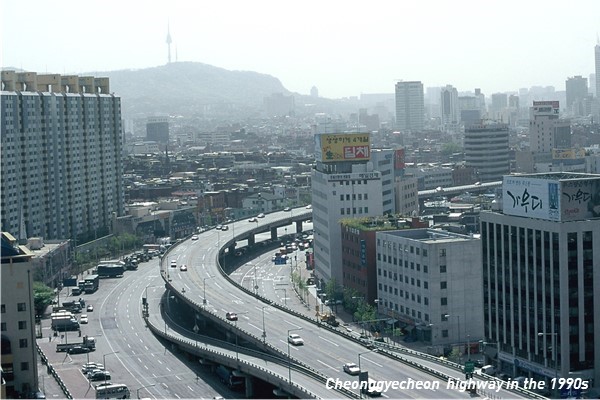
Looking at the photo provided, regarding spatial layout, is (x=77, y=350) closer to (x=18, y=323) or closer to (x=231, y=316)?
(x=231, y=316)

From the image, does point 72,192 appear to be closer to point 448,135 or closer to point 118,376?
point 118,376

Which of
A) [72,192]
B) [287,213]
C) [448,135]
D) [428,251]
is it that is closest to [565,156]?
[287,213]

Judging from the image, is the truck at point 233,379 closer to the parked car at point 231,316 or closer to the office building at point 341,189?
the parked car at point 231,316

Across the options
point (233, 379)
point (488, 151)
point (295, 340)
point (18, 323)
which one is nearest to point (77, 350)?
point (233, 379)

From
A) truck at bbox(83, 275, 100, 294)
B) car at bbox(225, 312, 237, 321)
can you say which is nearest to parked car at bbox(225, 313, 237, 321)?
car at bbox(225, 312, 237, 321)

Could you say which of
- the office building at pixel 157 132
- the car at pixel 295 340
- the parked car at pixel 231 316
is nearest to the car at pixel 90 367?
the parked car at pixel 231 316
